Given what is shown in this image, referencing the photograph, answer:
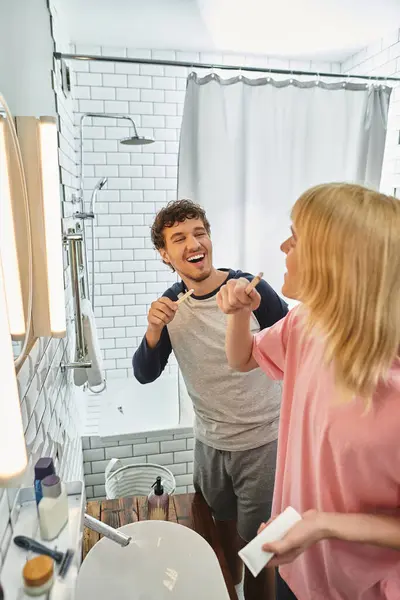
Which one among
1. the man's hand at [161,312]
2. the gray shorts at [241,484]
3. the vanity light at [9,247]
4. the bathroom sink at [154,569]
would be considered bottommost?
the gray shorts at [241,484]

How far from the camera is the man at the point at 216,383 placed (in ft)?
4.24

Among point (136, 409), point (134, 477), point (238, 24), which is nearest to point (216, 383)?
point (134, 477)

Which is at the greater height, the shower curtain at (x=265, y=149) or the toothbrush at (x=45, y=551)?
the shower curtain at (x=265, y=149)

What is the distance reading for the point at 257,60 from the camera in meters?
2.72

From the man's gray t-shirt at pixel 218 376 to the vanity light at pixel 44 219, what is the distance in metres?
0.51

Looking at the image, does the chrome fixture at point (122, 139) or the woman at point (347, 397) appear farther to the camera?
the chrome fixture at point (122, 139)

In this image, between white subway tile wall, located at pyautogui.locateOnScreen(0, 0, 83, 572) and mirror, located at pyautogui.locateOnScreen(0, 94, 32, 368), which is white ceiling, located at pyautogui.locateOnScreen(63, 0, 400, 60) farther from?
mirror, located at pyautogui.locateOnScreen(0, 94, 32, 368)

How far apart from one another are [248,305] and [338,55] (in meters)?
2.40

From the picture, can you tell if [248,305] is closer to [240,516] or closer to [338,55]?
[240,516]

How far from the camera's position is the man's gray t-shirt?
1292mm

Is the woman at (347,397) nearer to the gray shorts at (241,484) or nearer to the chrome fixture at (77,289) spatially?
the gray shorts at (241,484)

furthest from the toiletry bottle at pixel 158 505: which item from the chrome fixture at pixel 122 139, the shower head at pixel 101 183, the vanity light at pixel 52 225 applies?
the shower head at pixel 101 183

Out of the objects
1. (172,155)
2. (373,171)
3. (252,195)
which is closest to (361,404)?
(252,195)

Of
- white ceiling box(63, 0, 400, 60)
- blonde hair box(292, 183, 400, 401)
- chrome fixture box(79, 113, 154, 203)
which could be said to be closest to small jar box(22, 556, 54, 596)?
blonde hair box(292, 183, 400, 401)
